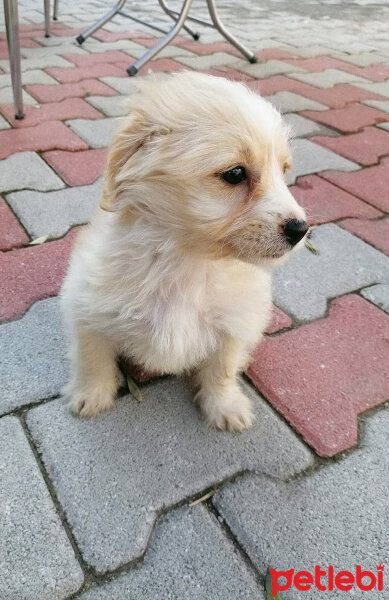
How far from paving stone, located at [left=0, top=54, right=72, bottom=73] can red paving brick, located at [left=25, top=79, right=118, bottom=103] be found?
51cm

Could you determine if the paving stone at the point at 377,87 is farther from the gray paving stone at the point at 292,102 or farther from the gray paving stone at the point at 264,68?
the gray paving stone at the point at 292,102

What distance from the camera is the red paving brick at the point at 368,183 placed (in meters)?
2.94

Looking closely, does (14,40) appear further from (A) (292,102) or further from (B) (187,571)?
(B) (187,571)

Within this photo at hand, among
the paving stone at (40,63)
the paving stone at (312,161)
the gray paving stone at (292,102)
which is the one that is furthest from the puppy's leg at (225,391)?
the paving stone at (40,63)

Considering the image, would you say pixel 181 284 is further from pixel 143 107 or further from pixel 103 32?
pixel 103 32

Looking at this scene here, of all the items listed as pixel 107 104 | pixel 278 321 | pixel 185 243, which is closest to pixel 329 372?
pixel 278 321

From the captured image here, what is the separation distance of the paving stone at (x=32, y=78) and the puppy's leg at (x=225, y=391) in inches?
129

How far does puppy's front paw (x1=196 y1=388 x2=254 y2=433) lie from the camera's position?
168cm

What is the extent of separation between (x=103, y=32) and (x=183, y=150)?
5.21 m

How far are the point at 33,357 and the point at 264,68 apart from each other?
4.12m

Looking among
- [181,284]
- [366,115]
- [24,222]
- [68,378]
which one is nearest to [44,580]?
[68,378]

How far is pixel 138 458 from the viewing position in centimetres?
157

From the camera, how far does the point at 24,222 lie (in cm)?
247

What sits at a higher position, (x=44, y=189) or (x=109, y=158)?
(x=109, y=158)
